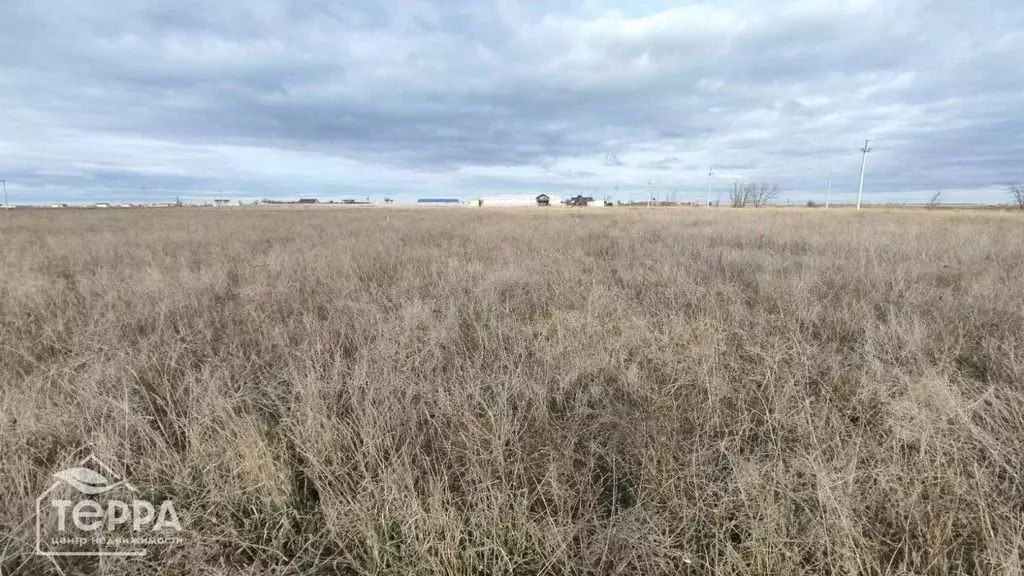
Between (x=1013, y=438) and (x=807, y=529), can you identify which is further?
(x=1013, y=438)

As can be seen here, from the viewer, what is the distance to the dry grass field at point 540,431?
6.16ft

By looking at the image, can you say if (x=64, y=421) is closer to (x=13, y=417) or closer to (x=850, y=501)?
(x=13, y=417)

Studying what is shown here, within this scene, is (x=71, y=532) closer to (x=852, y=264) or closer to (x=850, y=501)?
(x=850, y=501)

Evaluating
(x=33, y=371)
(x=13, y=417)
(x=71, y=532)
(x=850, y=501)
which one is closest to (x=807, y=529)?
(x=850, y=501)

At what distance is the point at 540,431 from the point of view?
109 inches

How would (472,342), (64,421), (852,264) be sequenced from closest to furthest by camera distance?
(64,421), (472,342), (852,264)

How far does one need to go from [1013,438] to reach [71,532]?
17.5ft

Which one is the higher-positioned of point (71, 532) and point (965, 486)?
point (965, 486)

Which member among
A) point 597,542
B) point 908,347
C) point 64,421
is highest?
point 908,347

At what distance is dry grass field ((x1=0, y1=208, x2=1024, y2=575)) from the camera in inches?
74.0

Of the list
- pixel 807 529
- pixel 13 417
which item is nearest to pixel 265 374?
pixel 13 417

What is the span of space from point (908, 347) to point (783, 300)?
195 centimetres

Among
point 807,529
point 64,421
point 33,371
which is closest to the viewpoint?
point 807,529

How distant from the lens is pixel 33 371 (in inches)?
142
